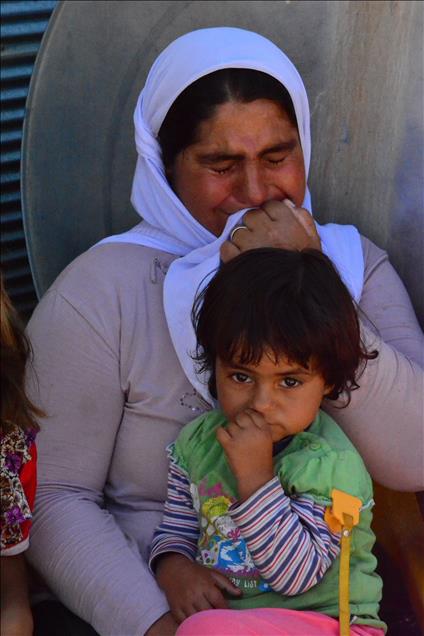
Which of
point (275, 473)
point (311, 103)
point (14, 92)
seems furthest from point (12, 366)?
point (14, 92)

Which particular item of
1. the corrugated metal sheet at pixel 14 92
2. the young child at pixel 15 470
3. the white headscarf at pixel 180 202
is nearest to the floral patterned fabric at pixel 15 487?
the young child at pixel 15 470

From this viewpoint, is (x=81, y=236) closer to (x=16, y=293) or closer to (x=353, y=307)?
(x=16, y=293)

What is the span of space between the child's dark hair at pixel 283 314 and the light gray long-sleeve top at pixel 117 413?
0.78 ft

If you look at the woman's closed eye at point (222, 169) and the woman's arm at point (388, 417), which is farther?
the woman's closed eye at point (222, 169)

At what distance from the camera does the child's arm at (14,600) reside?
2.02 m

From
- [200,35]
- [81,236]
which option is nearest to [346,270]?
[200,35]

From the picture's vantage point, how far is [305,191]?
8.82 feet

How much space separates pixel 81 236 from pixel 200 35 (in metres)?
0.75

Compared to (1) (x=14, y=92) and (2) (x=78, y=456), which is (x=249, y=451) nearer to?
(2) (x=78, y=456)

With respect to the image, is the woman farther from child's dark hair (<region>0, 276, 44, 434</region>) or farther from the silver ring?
child's dark hair (<region>0, 276, 44, 434</region>)

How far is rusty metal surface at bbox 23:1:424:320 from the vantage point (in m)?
2.98

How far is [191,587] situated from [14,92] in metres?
1.86

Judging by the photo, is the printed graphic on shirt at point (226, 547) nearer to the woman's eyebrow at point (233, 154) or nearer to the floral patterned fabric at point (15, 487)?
the floral patterned fabric at point (15, 487)

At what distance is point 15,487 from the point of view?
2051mm
